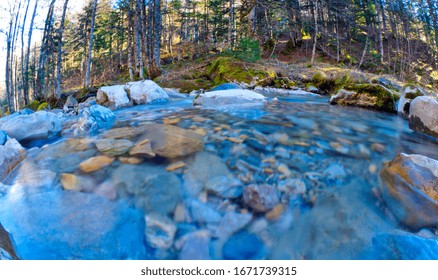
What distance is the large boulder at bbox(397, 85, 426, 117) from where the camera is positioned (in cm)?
462

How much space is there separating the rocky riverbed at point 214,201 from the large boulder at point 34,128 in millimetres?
880

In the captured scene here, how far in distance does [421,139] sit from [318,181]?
7.22 feet

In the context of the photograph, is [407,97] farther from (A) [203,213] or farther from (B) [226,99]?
(A) [203,213]

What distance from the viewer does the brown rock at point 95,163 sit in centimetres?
215

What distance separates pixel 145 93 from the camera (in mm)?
6918

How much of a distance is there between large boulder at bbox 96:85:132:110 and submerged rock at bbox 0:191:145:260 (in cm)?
500

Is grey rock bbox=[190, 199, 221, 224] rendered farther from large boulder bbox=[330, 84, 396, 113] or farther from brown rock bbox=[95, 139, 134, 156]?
large boulder bbox=[330, 84, 396, 113]

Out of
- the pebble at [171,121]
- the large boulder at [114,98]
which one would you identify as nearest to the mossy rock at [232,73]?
the large boulder at [114,98]

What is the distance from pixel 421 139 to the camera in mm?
3248

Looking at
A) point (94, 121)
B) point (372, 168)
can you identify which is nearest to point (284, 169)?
point (372, 168)

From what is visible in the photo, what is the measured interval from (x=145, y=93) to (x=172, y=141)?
4.65 metres

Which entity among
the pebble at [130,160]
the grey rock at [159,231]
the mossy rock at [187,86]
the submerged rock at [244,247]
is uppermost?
the mossy rock at [187,86]

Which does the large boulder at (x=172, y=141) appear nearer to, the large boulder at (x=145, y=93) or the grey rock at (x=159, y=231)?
the grey rock at (x=159, y=231)

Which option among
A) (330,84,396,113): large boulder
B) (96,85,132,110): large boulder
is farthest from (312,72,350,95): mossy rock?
(96,85,132,110): large boulder
